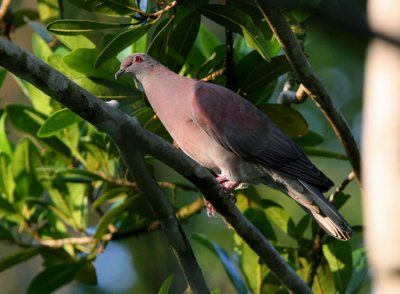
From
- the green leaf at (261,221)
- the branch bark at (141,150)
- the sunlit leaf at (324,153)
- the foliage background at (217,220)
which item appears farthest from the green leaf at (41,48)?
the branch bark at (141,150)

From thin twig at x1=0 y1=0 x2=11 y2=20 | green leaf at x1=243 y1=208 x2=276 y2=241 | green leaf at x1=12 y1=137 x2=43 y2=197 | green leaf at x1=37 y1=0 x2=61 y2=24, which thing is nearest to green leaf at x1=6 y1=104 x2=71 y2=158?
green leaf at x1=12 y1=137 x2=43 y2=197

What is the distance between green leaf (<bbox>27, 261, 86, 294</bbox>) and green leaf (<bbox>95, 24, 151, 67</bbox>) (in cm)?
110

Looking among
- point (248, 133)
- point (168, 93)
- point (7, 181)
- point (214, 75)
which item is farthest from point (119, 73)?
point (7, 181)

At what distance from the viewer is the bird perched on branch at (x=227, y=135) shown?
3.62m

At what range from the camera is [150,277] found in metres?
2.05

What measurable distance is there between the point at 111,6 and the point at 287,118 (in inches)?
39.8

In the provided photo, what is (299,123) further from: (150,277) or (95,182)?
(150,277)

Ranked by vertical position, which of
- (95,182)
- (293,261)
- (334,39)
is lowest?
(95,182)

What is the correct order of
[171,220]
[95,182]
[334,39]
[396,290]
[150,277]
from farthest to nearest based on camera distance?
[95,182], [171,220], [150,277], [396,290], [334,39]

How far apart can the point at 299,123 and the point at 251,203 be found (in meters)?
0.57

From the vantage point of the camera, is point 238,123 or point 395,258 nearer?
point 395,258

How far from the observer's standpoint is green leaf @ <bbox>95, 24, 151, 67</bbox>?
124 inches

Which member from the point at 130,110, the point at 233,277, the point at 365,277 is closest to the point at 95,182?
the point at 130,110

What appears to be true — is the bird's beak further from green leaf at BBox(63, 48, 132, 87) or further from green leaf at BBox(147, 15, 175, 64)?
green leaf at BBox(147, 15, 175, 64)
